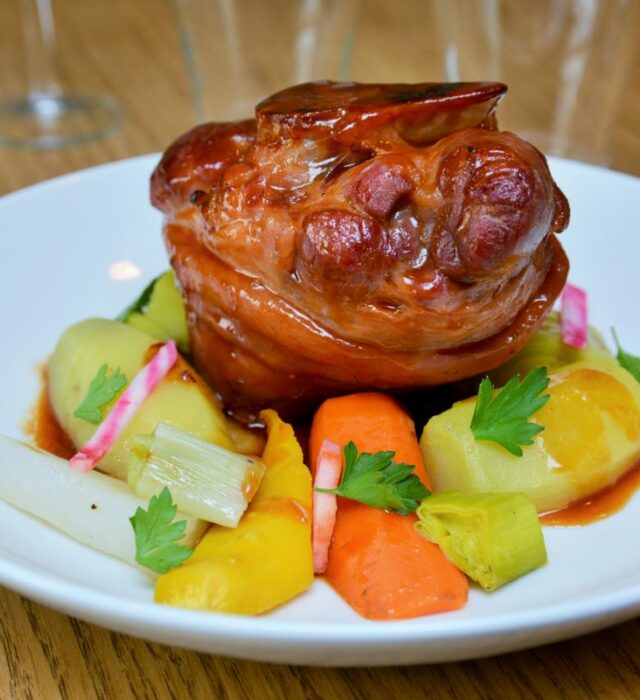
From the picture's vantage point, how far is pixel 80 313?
10.1 feet

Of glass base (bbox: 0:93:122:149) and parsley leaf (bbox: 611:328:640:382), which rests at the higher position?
parsley leaf (bbox: 611:328:640:382)

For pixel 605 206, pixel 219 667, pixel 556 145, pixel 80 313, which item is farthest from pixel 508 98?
pixel 219 667

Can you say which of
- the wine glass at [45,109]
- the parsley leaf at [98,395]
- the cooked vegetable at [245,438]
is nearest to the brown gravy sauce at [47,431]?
the parsley leaf at [98,395]

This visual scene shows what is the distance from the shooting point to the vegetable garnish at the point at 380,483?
2059 millimetres

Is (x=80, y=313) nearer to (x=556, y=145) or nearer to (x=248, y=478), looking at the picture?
(x=248, y=478)

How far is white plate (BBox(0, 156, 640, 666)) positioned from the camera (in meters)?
1.60

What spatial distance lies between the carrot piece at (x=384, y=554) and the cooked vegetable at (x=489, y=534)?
3 centimetres

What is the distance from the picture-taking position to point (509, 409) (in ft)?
7.09

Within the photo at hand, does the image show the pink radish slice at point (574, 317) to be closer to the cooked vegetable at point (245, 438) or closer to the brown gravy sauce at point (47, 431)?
the cooked vegetable at point (245, 438)

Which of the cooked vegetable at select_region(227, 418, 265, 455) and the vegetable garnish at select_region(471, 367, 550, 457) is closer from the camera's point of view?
the vegetable garnish at select_region(471, 367, 550, 457)

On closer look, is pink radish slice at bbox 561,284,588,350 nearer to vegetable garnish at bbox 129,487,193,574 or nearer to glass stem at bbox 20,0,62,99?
vegetable garnish at bbox 129,487,193,574

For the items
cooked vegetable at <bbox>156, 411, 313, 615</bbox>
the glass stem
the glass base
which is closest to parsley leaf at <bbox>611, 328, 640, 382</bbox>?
cooked vegetable at <bbox>156, 411, 313, 615</bbox>

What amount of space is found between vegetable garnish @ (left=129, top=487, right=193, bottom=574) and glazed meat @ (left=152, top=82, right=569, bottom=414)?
541 mm

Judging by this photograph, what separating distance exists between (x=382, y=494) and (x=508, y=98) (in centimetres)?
321
